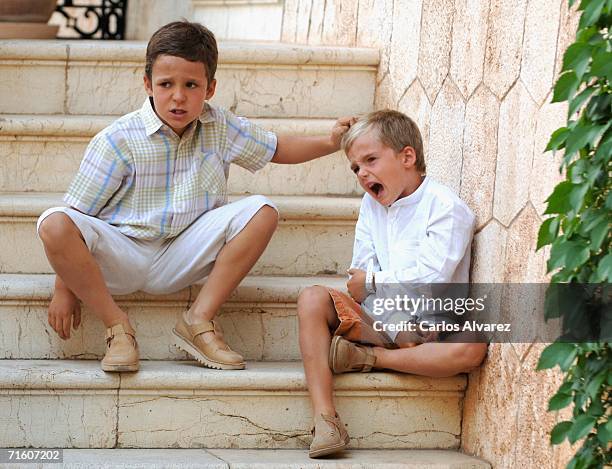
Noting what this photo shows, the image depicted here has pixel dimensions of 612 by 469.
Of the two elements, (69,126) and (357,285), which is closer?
(357,285)

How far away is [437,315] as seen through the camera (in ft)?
8.11

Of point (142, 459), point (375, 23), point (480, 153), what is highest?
point (375, 23)

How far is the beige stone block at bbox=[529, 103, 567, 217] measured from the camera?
205 cm

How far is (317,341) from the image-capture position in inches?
96.1

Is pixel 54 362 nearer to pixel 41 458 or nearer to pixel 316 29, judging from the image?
pixel 41 458

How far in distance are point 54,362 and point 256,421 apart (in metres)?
0.49

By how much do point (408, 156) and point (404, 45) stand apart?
2.17ft

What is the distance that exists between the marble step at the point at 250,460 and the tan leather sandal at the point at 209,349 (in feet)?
0.64

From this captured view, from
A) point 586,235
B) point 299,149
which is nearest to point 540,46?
point 586,235

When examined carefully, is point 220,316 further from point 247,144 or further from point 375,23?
point 375,23

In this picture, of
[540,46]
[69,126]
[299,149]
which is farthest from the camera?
[69,126]

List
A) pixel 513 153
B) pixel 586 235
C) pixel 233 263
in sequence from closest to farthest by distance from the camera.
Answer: pixel 586 235 < pixel 513 153 < pixel 233 263

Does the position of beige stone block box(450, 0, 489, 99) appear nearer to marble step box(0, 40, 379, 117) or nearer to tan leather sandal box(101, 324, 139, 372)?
marble step box(0, 40, 379, 117)

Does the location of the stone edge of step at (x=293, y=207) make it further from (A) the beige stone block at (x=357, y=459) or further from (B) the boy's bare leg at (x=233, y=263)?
(A) the beige stone block at (x=357, y=459)
